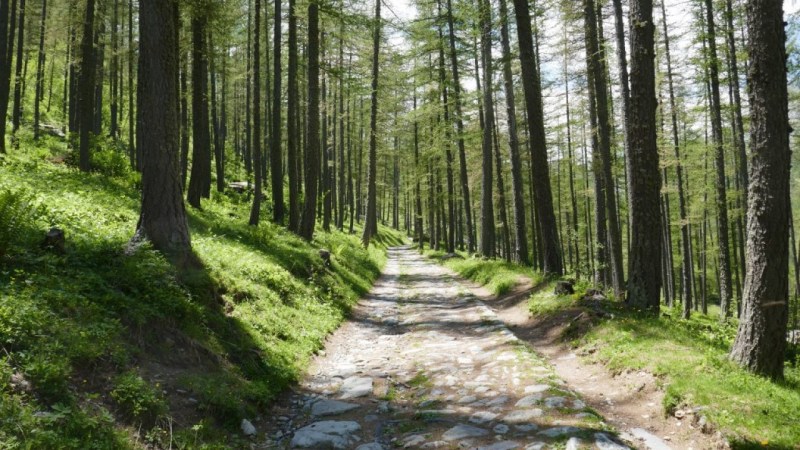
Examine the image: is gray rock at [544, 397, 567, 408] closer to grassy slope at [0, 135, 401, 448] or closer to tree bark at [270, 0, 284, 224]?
grassy slope at [0, 135, 401, 448]

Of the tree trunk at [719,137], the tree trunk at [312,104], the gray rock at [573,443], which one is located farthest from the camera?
the tree trunk at [719,137]

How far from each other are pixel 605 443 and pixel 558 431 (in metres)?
0.46

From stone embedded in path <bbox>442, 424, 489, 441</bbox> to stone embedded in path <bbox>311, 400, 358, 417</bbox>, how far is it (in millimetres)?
1517

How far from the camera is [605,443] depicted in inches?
178

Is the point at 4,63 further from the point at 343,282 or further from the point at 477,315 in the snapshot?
the point at 477,315

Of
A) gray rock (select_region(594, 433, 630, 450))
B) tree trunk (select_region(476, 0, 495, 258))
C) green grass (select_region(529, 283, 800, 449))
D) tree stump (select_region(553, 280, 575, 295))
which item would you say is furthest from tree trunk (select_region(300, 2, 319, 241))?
gray rock (select_region(594, 433, 630, 450))

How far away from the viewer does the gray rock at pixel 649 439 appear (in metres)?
4.79

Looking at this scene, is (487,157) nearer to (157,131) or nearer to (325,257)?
(325,257)

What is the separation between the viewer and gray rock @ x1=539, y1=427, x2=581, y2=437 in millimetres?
4766

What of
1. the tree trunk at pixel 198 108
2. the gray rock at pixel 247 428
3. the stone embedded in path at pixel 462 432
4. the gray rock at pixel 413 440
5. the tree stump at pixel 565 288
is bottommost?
the gray rock at pixel 413 440

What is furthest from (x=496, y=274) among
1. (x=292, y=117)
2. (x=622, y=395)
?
(x=622, y=395)

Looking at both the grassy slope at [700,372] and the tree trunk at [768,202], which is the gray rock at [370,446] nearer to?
the grassy slope at [700,372]

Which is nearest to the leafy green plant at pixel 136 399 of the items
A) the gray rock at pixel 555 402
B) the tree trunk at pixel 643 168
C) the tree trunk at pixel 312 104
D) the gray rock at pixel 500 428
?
the gray rock at pixel 500 428

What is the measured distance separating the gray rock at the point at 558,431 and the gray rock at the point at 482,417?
710 mm
